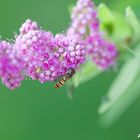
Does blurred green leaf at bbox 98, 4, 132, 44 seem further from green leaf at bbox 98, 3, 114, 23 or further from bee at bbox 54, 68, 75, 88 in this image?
bee at bbox 54, 68, 75, 88

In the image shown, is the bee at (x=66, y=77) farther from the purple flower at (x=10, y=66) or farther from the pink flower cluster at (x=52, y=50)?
the purple flower at (x=10, y=66)

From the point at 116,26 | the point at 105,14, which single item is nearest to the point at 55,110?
the point at 116,26

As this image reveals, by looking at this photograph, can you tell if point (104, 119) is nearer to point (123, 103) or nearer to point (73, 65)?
point (123, 103)

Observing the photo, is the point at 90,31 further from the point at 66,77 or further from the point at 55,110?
the point at 55,110

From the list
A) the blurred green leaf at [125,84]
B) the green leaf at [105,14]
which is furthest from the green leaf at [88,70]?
the green leaf at [105,14]

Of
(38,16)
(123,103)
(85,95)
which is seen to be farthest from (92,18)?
(38,16)

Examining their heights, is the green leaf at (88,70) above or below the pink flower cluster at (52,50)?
above
